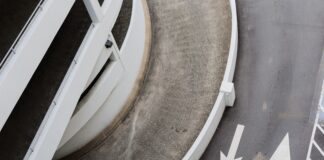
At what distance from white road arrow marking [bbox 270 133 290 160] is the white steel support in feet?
29.2

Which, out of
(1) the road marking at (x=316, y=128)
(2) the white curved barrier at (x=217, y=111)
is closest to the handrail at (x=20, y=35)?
(2) the white curved barrier at (x=217, y=111)

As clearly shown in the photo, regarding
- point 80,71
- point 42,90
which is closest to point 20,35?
point 42,90

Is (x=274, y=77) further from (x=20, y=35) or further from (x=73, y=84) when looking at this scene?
(x=20, y=35)

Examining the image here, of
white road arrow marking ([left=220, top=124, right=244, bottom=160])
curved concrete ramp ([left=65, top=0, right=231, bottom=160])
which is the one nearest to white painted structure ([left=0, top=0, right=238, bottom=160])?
curved concrete ramp ([left=65, top=0, right=231, bottom=160])

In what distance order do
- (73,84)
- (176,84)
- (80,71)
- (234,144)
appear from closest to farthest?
(73,84), (80,71), (234,144), (176,84)

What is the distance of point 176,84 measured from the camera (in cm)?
1931

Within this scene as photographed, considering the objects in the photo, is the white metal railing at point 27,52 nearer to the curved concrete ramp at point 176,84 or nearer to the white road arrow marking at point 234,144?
the curved concrete ramp at point 176,84

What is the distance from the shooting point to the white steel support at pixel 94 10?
45.0 feet

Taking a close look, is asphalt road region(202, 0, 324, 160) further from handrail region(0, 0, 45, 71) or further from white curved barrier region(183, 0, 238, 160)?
handrail region(0, 0, 45, 71)

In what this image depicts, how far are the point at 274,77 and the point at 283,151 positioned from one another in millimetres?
3421

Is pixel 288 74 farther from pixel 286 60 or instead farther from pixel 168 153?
pixel 168 153

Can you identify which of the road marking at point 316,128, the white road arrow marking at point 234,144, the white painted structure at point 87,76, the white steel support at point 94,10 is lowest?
the white road arrow marking at point 234,144

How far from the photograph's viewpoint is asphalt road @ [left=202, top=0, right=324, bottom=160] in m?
18.0

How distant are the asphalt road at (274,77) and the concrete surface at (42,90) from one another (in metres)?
7.66
